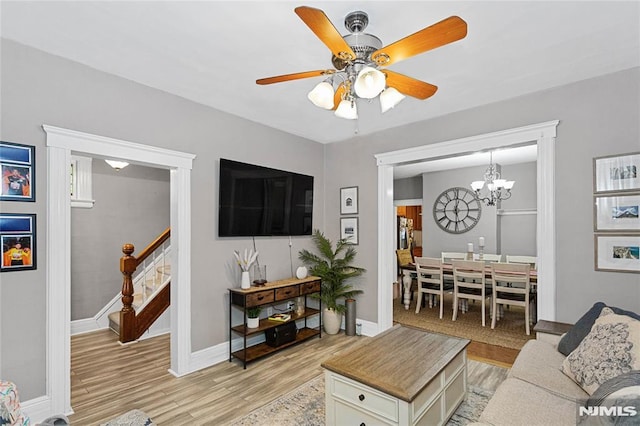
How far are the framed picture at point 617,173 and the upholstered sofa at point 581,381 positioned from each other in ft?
3.39

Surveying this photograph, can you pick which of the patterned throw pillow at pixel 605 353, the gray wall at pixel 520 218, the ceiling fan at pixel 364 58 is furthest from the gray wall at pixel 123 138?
the gray wall at pixel 520 218

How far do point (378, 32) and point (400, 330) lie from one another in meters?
2.34

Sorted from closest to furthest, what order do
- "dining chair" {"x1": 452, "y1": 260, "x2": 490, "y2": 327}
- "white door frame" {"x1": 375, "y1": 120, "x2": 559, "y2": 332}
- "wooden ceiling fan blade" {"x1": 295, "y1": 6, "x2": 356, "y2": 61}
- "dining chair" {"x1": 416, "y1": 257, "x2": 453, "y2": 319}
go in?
"wooden ceiling fan blade" {"x1": 295, "y1": 6, "x2": 356, "y2": 61} → "white door frame" {"x1": 375, "y1": 120, "x2": 559, "y2": 332} → "dining chair" {"x1": 452, "y1": 260, "x2": 490, "y2": 327} → "dining chair" {"x1": 416, "y1": 257, "x2": 453, "y2": 319}

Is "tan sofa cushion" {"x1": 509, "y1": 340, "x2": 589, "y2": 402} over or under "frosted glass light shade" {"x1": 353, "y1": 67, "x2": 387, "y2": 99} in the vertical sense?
under

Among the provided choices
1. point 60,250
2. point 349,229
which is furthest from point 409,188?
point 60,250

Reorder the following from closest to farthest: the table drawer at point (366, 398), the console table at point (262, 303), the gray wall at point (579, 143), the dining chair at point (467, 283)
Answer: the table drawer at point (366, 398) → the gray wall at point (579, 143) → the console table at point (262, 303) → the dining chair at point (467, 283)

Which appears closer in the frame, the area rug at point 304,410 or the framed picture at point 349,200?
the area rug at point 304,410

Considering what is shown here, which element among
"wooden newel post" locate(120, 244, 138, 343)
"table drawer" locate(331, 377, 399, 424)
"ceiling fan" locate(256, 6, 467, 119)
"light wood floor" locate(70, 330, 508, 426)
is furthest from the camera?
"wooden newel post" locate(120, 244, 138, 343)

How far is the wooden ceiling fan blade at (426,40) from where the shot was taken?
142 centimetres

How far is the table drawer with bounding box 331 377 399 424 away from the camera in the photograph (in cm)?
184

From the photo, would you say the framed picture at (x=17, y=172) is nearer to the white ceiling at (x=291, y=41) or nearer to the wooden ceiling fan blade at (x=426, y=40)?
the white ceiling at (x=291, y=41)

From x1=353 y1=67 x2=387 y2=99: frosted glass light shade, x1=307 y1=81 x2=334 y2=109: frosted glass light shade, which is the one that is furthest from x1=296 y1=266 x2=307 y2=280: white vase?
x1=353 y1=67 x2=387 y2=99: frosted glass light shade

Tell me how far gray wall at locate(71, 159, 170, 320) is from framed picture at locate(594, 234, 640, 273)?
551 cm

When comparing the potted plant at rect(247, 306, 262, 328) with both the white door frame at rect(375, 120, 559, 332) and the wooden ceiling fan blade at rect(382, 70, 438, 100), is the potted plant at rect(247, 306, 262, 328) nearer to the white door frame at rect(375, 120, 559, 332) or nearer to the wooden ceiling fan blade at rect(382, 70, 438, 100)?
the white door frame at rect(375, 120, 559, 332)
